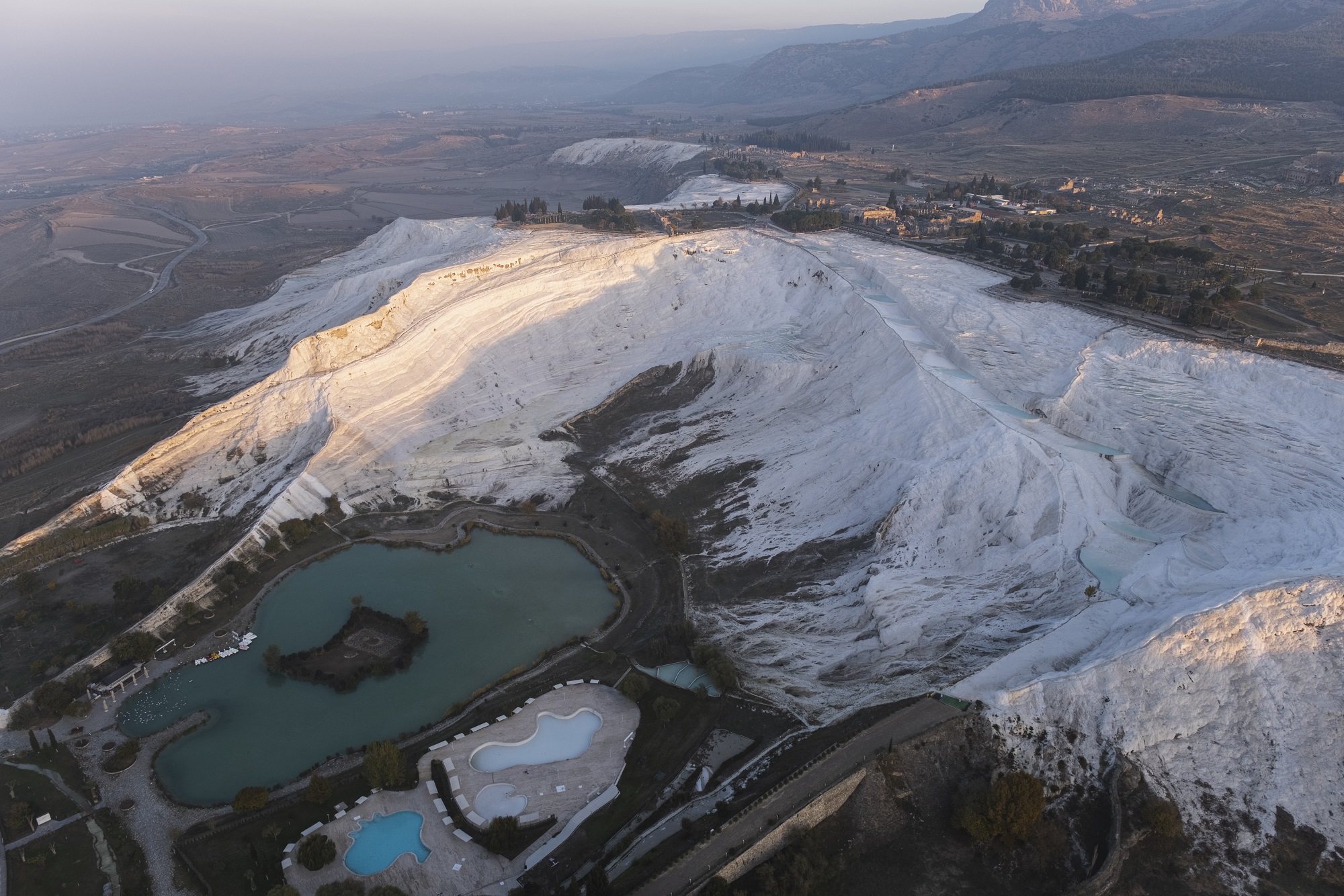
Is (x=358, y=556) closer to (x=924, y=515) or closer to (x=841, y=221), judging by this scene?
(x=924, y=515)

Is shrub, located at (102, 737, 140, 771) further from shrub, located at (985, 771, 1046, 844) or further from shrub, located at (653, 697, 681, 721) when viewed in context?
shrub, located at (985, 771, 1046, 844)

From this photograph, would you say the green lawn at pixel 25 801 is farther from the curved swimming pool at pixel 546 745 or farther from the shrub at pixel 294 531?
the shrub at pixel 294 531

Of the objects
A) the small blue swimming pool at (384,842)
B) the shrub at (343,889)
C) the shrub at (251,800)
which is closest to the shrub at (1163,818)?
the small blue swimming pool at (384,842)

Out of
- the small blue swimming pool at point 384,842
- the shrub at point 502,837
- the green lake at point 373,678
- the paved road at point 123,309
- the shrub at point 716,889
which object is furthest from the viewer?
the paved road at point 123,309

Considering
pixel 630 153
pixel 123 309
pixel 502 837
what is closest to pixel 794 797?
pixel 502 837

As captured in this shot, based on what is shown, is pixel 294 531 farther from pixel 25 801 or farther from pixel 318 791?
pixel 318 791

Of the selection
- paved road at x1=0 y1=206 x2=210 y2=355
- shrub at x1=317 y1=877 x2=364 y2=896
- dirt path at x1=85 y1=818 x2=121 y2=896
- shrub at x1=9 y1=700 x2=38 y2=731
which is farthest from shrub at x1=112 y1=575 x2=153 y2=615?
paved road at x1=0 y1=206 x2=210 y2=355
